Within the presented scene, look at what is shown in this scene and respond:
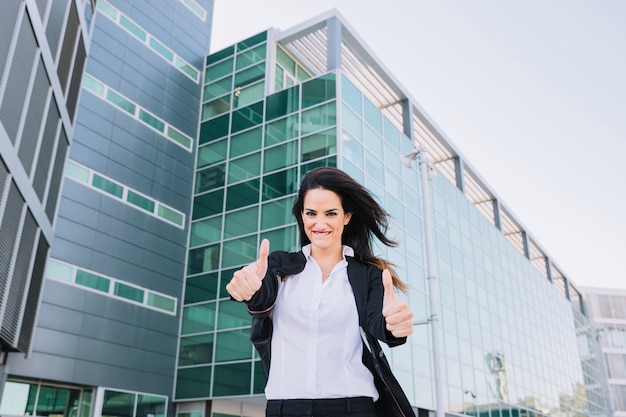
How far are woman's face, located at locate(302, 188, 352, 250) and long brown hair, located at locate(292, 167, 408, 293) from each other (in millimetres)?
37

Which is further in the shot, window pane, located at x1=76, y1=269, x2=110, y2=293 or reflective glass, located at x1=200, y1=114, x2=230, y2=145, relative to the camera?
reflective glass, located at x1=200, y1=114, x2=230, y2=145

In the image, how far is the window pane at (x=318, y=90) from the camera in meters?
20.0

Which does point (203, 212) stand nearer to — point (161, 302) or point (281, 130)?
point (161, 302)

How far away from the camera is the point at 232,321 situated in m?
18.8

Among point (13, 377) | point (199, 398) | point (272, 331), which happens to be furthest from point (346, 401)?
point (199, 398)

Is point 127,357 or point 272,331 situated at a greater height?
point 127,357

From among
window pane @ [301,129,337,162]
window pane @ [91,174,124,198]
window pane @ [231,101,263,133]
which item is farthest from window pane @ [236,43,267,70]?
window pane @ [91,174,124,198]

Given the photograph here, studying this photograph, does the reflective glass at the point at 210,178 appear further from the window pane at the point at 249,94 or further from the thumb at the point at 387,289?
the thumb at the point at 387,289

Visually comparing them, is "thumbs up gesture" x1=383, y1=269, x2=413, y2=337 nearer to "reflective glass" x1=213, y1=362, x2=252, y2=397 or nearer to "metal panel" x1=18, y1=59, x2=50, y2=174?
"metal panel" x1=18, y1=59, x2=50, y2=174

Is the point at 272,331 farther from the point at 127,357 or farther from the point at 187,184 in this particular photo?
the point at 187,184

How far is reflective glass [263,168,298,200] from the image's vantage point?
63.9 ft

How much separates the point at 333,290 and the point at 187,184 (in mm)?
20295

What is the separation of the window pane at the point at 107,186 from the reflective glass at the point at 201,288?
3.73 metres

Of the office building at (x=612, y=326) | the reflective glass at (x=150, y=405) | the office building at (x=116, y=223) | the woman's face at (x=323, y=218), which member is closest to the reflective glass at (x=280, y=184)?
the office building at (x=116, y=223)
